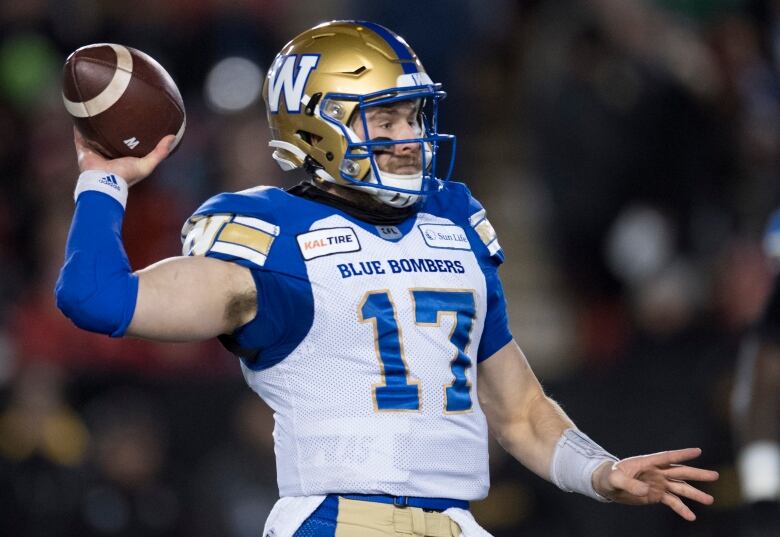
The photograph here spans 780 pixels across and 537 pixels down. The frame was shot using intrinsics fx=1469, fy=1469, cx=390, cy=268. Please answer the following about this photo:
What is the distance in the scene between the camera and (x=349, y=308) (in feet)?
11.6

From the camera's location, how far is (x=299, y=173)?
786cm

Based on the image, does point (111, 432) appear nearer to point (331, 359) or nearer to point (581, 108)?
point (581, 108)

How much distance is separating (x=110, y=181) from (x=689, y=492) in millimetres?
1592

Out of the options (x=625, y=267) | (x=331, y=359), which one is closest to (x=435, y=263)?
(x=331, y=359)

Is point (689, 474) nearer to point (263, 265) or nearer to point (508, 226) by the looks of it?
point (263, 265)

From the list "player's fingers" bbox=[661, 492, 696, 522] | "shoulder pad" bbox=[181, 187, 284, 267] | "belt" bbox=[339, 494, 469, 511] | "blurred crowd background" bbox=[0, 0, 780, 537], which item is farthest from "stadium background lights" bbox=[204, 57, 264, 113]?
"player's fingers" bbox=[661, 492, 696, 522]

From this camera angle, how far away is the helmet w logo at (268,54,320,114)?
3908 mm

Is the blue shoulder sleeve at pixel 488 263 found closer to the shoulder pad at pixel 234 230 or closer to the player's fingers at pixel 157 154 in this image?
the shoulder pad at pixel 234 230

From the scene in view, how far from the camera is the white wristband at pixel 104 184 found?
3.53m

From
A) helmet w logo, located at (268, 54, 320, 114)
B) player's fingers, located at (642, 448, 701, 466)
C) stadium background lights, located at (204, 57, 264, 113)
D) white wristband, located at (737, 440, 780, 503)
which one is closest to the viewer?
player's fingers, located at (642, 448, 701, 466)

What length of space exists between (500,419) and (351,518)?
753 millimetres

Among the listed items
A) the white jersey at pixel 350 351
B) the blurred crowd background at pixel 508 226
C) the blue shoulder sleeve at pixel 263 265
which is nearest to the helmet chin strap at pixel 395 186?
the white jersey at pixel 350 351

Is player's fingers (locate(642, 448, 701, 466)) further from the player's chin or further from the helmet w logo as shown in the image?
the helmet w logo

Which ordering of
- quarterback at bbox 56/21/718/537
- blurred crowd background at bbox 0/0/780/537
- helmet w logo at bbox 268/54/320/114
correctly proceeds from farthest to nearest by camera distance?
blurred crowd background at bbox 0/0/780/537 < helmet w logo at bbox 268/54/320/114 < quarterback at bbox 56/21/718/537
